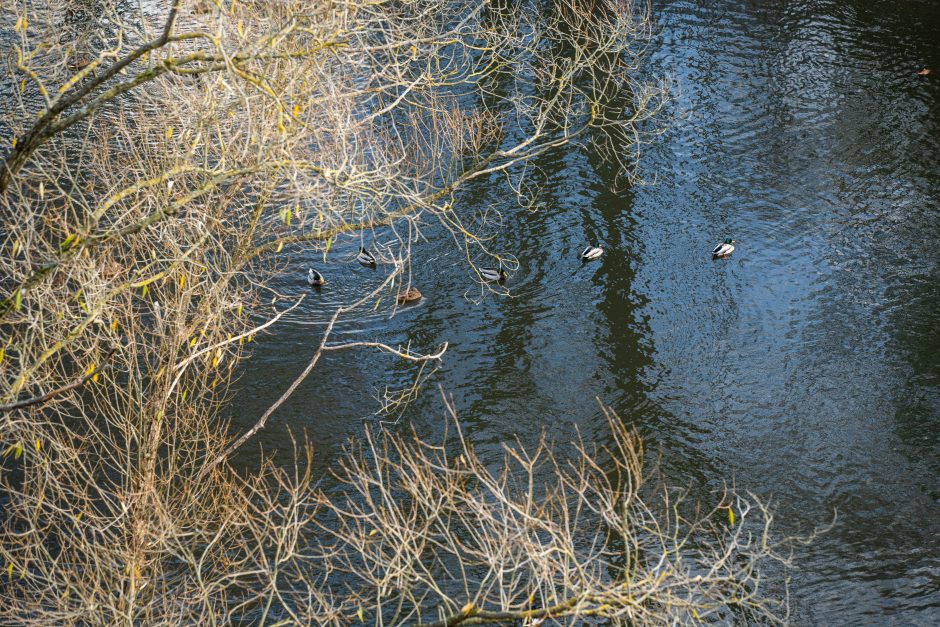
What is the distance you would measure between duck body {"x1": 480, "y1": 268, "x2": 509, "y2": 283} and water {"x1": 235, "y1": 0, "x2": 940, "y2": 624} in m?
0.32

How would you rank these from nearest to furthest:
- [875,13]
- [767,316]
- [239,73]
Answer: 1. [239,73]
2. [767,316]
3. [875,13]

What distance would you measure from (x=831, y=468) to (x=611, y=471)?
3.12 metres

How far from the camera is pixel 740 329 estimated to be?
15945 mm

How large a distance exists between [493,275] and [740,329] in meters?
4.42

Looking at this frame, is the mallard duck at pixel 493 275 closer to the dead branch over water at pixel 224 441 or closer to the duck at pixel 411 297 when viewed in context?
the duck at pixel 411 297

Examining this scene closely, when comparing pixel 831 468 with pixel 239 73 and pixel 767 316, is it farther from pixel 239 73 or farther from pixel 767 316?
pixel 239 73

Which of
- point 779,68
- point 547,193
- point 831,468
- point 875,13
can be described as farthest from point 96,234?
point 875,13

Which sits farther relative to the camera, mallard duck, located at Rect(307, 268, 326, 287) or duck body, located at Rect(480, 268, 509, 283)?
Result: mallard duck, located at Rect(307, 268, 326, 287)

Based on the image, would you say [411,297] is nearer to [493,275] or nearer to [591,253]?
[493,275]

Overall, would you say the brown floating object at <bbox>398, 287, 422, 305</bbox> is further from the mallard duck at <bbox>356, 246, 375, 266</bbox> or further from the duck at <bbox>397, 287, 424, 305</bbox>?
the mallard duck at <bbox>356, 246, 375, 266</bbox>

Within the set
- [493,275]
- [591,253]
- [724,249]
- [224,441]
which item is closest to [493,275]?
[493,275]

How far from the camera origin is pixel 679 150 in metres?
20.8

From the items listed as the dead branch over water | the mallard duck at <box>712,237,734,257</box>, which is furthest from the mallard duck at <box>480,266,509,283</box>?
the mallard duck at <box>712,237,734,257</box>

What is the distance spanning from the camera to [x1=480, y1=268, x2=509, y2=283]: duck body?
55.7 feet
